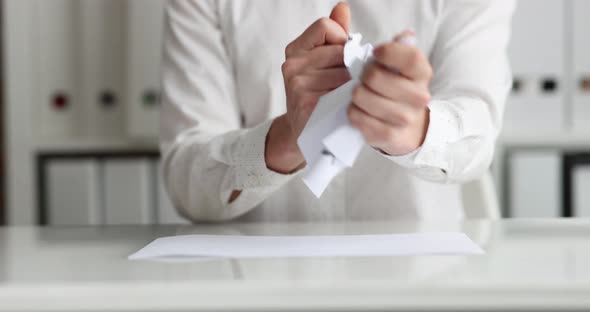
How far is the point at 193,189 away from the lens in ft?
3.76

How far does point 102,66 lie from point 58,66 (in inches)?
3.6

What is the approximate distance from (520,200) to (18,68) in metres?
1.02

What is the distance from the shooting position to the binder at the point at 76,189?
68.7 inches

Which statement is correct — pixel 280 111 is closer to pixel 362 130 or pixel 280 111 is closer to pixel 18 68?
pixel 362 130

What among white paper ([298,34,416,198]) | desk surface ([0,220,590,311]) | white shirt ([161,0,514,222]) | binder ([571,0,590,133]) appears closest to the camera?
desk surface ([0,220,590,311])

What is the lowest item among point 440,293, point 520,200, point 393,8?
point 520,200

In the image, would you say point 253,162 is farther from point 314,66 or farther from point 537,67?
point 537,67

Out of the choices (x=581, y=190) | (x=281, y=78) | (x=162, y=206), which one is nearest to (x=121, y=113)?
(x=162, y=206)

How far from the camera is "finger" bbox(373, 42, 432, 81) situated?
26.7 inches

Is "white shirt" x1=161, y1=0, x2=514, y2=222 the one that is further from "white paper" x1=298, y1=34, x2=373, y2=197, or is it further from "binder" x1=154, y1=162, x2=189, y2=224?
"binder" x1=154, y1=162, x2=189, y2=224

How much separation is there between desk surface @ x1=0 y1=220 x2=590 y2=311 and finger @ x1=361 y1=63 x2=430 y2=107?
0.44 feet

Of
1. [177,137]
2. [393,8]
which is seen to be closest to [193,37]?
[177,137]

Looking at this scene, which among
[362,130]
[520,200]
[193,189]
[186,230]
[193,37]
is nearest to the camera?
[362,130]

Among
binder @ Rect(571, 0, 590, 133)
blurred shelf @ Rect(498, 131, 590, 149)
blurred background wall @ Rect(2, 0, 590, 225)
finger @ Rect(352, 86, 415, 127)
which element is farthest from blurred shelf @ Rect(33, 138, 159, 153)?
finger @ Rect(352, 86, 415, 127)
